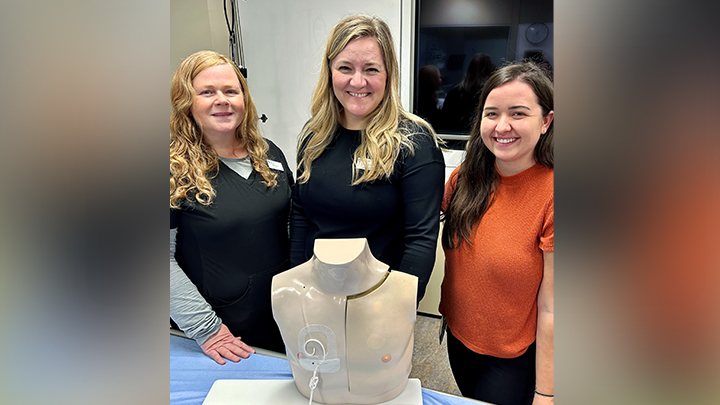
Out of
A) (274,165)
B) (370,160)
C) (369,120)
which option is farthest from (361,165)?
(274,165)

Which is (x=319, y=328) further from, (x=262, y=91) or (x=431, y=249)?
(x=262, y=91)

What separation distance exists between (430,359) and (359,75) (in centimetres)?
149

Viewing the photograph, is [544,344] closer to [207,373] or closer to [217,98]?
[207,373]

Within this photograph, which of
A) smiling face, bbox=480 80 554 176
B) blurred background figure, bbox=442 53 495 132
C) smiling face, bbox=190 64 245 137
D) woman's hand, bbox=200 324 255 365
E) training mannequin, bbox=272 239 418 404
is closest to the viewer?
training mannequin, bbox=272 239 418 404

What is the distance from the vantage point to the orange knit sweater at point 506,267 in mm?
1021

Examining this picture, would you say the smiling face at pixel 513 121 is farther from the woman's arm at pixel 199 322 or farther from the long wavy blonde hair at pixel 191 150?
the woman's arm at pixel 199 322

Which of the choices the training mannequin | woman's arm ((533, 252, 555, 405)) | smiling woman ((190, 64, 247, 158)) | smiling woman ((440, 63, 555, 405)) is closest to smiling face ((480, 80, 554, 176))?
smiling woman ((440, 63, 555, 405))

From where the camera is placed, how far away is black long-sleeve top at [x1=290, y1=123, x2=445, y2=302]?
1104mm

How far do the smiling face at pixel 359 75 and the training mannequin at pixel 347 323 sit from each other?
45cm

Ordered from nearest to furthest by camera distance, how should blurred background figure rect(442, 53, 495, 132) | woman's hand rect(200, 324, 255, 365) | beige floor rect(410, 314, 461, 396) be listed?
woman's hand rect(200, 324, 255, 365) < beige floor rect(410, 314, 461, 396) < blurred background figure rect(442, 53, 495, 132)

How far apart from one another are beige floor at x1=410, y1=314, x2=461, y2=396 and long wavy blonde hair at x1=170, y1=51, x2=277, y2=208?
0.98 meters

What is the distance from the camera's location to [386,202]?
1136 mm

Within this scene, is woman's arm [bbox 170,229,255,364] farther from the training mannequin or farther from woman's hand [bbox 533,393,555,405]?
woman's hand [bbox 533,393,555,405]
